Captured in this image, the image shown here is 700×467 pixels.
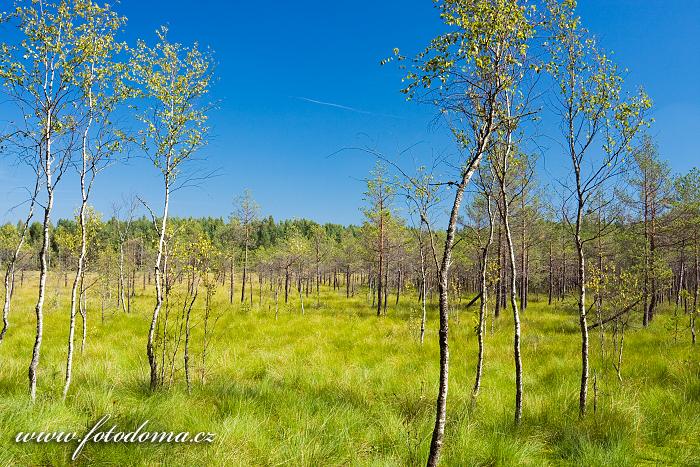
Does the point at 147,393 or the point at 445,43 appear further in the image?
the point at 147,393

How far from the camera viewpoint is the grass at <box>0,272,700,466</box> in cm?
491

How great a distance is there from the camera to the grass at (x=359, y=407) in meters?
4.91

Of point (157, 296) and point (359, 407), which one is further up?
point (157, 296)

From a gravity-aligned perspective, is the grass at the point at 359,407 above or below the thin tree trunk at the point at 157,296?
below

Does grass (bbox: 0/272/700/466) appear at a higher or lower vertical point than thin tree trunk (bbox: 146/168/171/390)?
lower

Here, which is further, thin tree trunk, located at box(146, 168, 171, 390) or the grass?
thin tree trunk, located at box(146, 168, 171, 390)

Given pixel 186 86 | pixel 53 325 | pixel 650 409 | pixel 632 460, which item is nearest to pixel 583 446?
pixel 632 460

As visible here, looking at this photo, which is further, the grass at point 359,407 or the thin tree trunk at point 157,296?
the thin tree trunk at point 157,296

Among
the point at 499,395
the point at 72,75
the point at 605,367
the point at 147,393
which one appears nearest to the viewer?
the point at 72,75

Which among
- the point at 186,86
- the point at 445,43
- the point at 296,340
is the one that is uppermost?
the point at 186,86

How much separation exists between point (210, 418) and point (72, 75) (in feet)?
21.0

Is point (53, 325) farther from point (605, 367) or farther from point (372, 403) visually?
point (605, 367)

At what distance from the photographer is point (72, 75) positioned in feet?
21.1

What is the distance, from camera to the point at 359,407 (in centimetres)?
704
